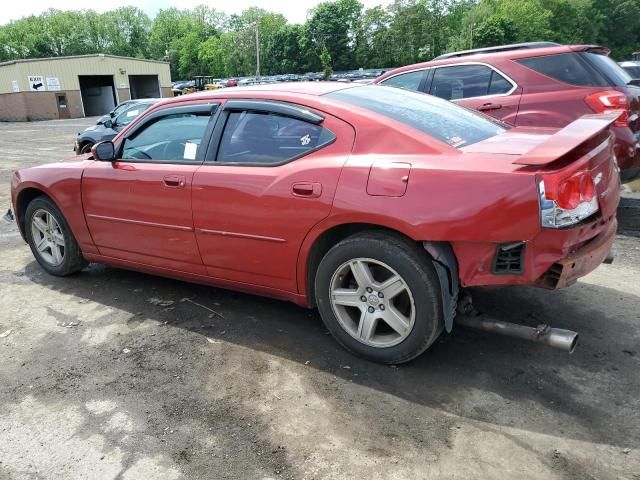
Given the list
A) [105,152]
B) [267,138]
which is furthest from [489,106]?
[105,152]

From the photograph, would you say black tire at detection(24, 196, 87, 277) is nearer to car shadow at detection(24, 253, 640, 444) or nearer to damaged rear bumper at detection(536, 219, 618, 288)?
car shadow at detection(24, 253, 640, 444)

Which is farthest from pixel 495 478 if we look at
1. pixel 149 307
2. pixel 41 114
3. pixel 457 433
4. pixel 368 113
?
pixel 41 114

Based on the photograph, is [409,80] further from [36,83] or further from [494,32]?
[494,32]

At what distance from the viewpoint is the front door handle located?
3.63 metres

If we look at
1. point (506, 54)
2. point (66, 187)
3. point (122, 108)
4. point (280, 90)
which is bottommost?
point (122, 108)

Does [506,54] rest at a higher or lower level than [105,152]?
higher

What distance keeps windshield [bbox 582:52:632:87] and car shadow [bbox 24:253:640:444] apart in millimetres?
2541

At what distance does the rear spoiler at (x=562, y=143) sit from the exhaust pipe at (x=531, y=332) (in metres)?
0.93

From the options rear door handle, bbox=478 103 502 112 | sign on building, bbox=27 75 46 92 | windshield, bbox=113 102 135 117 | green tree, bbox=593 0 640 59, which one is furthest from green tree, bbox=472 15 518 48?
rear door handle, bbox=478 103 502 112

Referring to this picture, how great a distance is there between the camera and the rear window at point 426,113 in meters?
3.11

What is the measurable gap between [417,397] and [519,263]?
2.90 ft

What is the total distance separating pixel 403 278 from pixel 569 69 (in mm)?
3951

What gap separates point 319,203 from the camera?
3.06 meters

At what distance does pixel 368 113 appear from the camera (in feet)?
10.3
